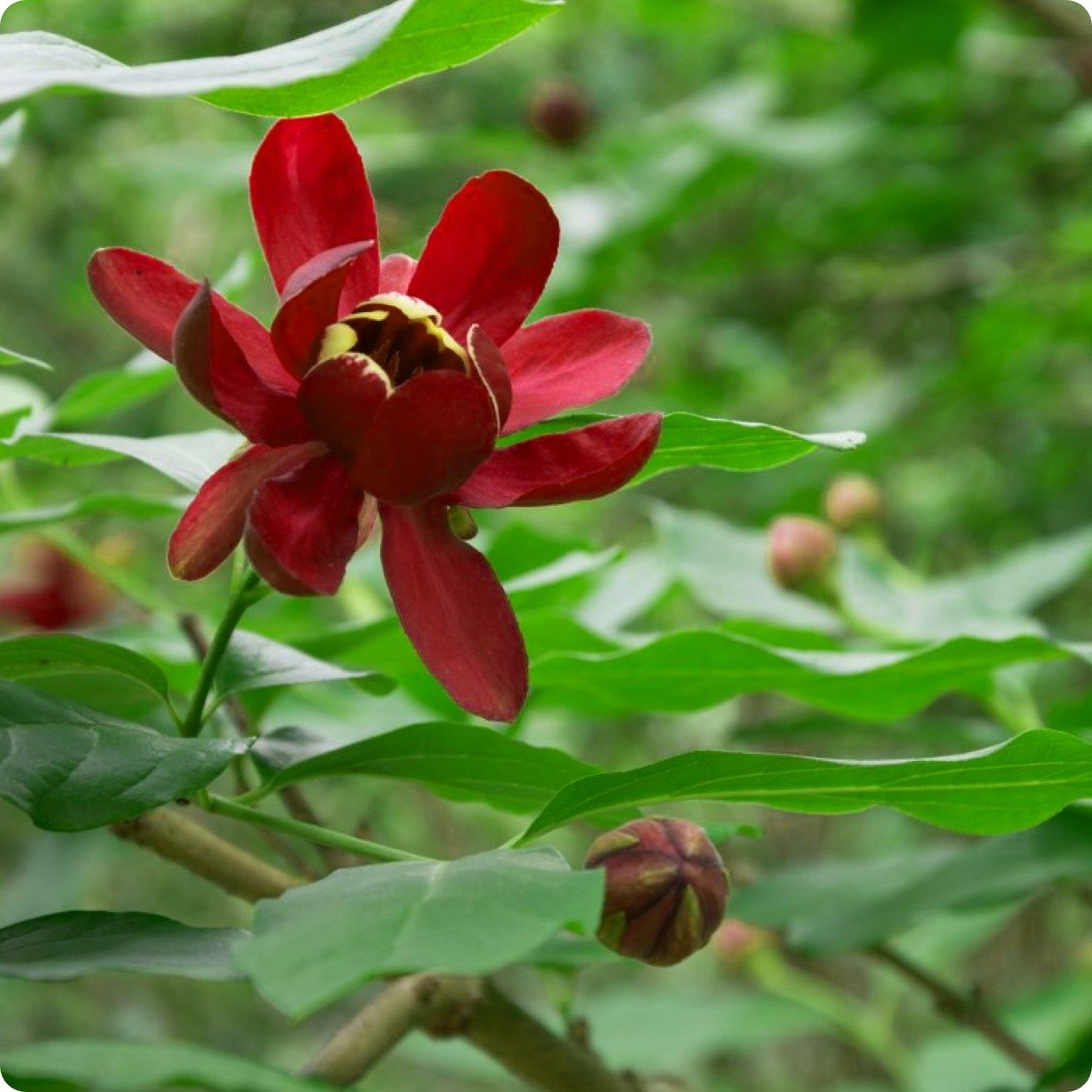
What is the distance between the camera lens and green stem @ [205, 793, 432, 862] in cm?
58

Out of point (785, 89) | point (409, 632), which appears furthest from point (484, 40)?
point (785, 89)

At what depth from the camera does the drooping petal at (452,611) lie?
59 cm

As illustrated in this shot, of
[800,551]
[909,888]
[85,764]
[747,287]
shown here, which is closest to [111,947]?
[85,764]

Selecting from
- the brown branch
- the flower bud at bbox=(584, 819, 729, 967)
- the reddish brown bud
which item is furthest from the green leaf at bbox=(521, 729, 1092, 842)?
the reddish brown bud

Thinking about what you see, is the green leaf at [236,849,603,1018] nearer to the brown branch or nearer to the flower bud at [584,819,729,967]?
the flower bud at [584,819,729,967]

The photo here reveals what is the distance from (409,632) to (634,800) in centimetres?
10

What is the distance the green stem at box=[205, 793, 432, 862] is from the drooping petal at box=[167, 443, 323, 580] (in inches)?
3.5

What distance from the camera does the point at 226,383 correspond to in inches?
22.2

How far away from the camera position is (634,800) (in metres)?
0.57

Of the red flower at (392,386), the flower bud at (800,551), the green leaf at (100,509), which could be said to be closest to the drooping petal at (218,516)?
the red flower at (392,386)

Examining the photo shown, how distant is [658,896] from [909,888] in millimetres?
493

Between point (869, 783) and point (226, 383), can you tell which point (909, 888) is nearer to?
point (869, 783)

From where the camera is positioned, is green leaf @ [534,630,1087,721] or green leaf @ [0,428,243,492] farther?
green leaf @ [534,630,1087,721]

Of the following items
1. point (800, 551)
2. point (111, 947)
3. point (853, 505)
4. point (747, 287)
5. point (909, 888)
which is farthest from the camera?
point (747, 287)
